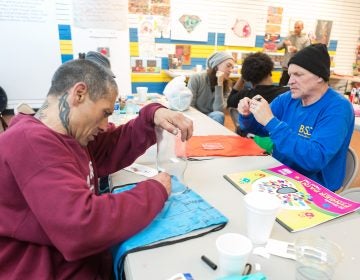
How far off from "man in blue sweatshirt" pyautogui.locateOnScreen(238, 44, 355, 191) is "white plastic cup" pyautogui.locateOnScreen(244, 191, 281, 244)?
0.67m

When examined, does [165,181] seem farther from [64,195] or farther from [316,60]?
[316,60]

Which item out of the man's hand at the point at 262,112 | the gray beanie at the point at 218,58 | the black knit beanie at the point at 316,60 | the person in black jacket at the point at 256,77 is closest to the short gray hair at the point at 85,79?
the man's hand at the point at 262,112

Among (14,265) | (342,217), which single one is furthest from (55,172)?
(342,217)

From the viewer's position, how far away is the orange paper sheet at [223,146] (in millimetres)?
1494

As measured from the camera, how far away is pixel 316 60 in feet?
4.95

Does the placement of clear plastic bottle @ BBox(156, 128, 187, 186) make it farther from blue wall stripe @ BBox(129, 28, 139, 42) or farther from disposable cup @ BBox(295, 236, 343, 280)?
blue wall stripe @ BBox(129, 28, 139, 42)

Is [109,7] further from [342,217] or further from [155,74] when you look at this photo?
[342,217]

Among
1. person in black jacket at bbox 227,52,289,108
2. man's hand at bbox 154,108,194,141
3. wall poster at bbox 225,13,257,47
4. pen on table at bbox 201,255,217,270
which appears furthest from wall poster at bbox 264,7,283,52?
pen on table at bbox 201,255,217,270

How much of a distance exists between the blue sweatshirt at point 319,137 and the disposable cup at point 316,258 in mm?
686

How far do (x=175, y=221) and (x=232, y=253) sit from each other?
0.27 metres

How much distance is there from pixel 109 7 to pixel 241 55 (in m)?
2.57

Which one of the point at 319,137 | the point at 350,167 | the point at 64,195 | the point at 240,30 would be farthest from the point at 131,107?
the point at 240,30

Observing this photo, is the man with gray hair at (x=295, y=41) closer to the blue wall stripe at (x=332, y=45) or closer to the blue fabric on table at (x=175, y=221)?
the blue wall stripe at (x=332, y=45)

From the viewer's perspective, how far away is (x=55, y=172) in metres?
0.70
